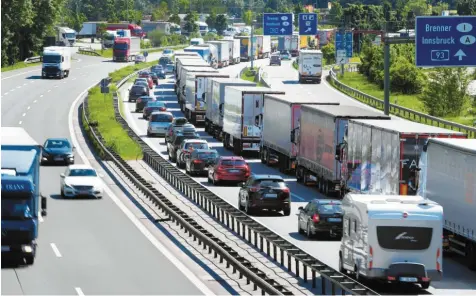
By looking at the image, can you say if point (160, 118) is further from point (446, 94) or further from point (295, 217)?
point (295, 217)

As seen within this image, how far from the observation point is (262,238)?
118ft

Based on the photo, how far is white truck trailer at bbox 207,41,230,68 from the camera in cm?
15280

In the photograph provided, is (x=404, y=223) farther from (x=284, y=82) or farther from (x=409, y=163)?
(x=284, y=82)

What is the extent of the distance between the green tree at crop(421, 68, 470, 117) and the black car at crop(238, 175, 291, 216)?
154 ft

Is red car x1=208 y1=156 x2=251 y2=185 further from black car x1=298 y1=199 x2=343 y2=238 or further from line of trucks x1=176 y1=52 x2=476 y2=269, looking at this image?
black car x1=298 y1=199 x2=343 y2=238

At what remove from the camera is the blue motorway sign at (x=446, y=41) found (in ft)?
178

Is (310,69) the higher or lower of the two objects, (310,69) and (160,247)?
the lower

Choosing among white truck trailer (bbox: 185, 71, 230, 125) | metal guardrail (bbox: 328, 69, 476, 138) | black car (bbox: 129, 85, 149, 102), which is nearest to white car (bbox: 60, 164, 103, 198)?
metal guardrail (bbox: 328, 69, 476, 138)

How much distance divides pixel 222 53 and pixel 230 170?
10147 centimetres

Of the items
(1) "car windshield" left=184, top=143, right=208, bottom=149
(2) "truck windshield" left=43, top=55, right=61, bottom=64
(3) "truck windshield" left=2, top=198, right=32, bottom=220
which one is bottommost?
(2) "truck windshield" left=43, top=55, right=61, bottom=64

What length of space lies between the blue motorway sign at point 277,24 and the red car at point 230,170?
58547 mm

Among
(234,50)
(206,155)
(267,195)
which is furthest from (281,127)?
(234,50)

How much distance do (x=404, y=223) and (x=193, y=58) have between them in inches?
3445

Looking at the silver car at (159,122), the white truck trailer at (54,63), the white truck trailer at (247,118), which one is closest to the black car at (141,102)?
the silver car at (159,122)
